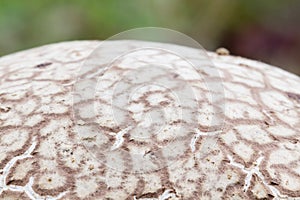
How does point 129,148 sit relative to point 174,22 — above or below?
above

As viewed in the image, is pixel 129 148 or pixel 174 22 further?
pixel 174 22

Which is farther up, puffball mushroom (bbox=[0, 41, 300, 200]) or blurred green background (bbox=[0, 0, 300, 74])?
puffball mushroom (bbox=[0, 41, 300, 200])

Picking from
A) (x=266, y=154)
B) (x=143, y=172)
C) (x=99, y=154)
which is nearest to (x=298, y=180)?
(x=266, y=154)

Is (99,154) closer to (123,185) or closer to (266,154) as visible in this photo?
(123,185)

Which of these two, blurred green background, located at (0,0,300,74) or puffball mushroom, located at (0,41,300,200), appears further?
blurred green background, located at (0,0,300,74)
